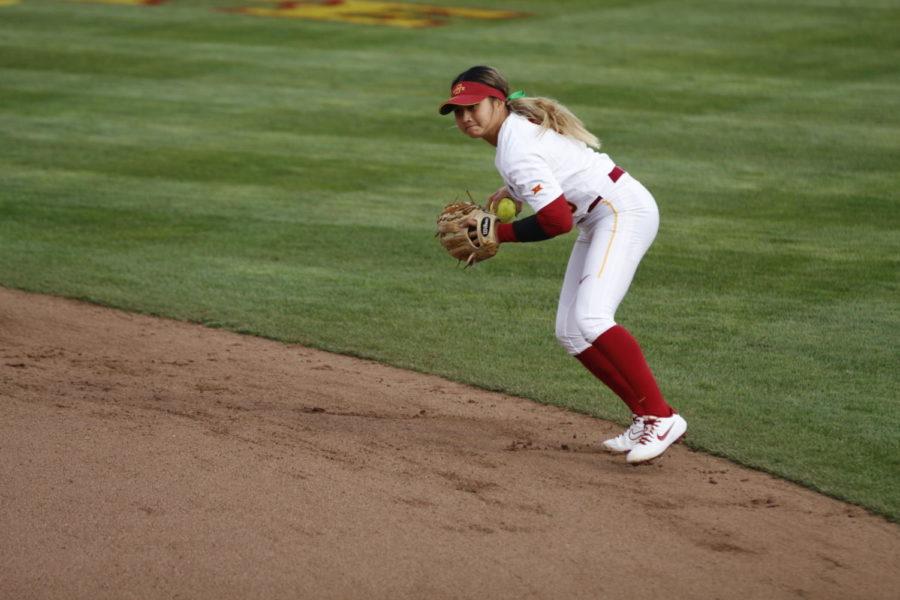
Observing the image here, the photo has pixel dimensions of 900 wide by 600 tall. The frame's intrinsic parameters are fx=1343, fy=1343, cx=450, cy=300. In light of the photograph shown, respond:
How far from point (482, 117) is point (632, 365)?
1248 millimetres

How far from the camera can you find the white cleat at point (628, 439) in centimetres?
587

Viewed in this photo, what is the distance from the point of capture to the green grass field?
731 cm

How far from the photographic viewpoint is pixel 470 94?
222 inches

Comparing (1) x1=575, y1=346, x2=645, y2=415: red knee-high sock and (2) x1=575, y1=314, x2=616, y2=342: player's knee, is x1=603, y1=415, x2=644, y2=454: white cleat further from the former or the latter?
(2) x1=575, y1=314, x2=616, y2=342: player's knee

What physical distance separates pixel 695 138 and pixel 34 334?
7.28m

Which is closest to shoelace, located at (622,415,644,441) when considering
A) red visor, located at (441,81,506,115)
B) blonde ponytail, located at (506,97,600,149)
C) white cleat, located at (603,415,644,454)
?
white cleat, located at (603,415,644,454)

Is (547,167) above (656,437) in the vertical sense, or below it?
above

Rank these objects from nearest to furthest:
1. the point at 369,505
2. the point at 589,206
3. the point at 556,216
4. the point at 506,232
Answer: the point at 369,505
the point at 556,216
the point at 506,232
the point at 589,206

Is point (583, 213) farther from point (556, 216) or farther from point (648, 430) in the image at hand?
point (648, 430)

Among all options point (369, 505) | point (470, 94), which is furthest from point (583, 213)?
point (369, 505)

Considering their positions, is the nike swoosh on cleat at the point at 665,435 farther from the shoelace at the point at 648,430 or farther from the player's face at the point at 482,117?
the player's face at the point at 482,117

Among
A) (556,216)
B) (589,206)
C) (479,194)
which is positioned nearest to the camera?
(556,216)

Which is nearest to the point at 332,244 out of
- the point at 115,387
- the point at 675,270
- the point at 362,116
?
the point at 675,270

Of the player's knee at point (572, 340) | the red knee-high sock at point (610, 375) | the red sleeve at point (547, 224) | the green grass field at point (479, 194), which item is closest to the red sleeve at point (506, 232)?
the red sleeve at point (547, 224)
